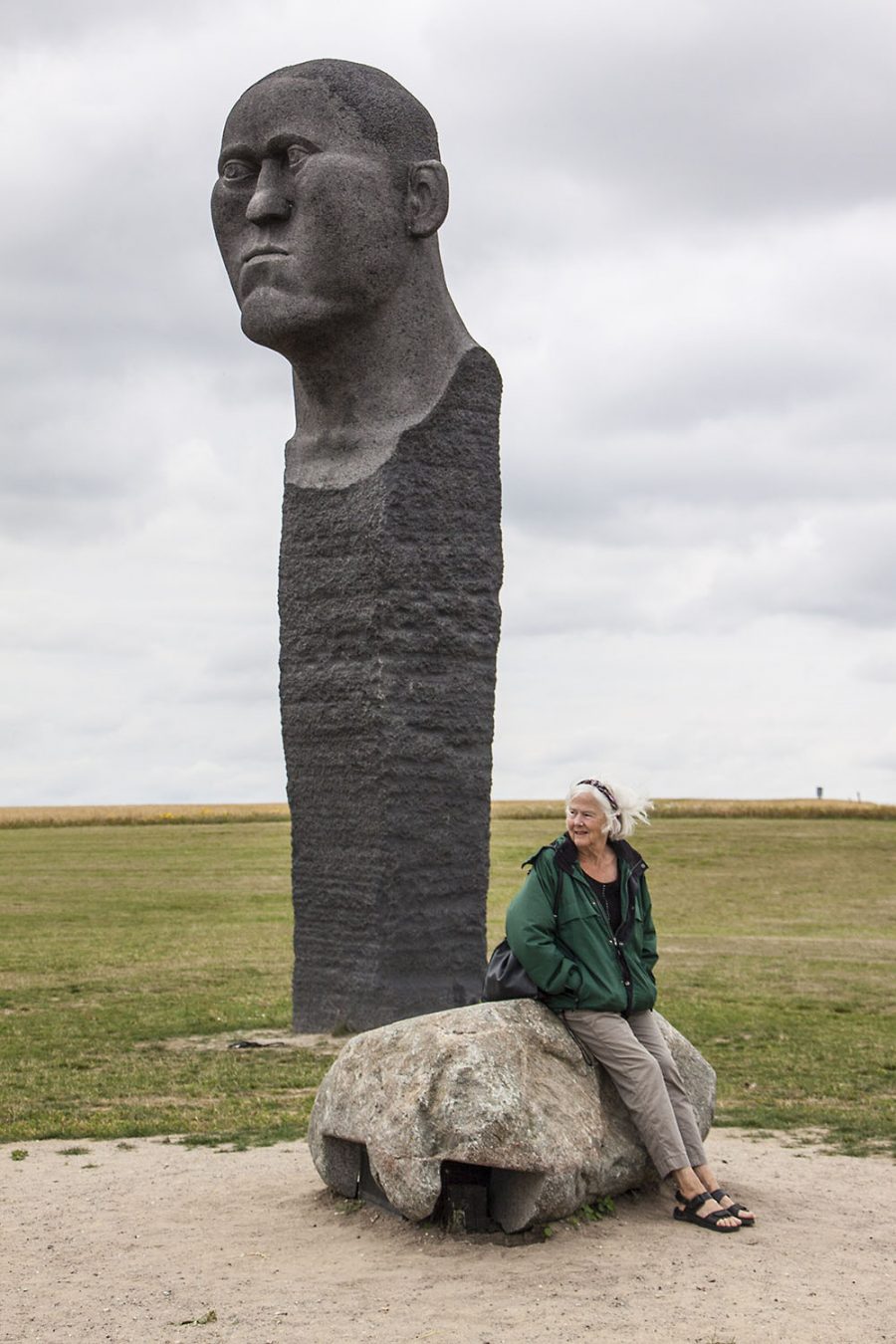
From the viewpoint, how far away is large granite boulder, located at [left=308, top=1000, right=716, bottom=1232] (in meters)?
6.11

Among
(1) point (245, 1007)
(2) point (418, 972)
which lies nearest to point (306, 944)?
(2) point (418, 972)

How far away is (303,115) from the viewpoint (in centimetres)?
1082

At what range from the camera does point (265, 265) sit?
10969mm

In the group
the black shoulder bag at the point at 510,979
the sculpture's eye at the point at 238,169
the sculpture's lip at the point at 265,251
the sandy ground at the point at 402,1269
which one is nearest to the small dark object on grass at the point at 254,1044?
the sandy ground at the point at 402,1269

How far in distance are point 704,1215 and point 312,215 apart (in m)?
7.11

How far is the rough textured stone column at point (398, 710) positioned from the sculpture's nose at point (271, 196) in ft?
5.43

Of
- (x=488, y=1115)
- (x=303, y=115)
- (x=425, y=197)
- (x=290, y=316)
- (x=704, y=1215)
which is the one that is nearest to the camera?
(x=488, y=1115)

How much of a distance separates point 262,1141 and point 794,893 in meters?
20.4

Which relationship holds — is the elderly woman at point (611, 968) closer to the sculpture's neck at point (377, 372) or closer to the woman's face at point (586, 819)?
the woman's face at point (586, 819)

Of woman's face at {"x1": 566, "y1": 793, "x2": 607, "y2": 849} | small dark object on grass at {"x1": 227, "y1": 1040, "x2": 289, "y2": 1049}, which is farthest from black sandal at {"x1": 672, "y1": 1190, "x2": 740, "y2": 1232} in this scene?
small dark object on grass at {"x1": 227, "y1": 1040, "x2": 289, "y2": 1049}

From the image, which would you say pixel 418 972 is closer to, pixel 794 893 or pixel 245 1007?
pixel 245 1007

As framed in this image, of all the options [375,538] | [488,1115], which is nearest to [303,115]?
[375,538]

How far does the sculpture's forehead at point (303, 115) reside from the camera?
10.8m

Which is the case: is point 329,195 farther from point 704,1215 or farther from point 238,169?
point 704,1215
